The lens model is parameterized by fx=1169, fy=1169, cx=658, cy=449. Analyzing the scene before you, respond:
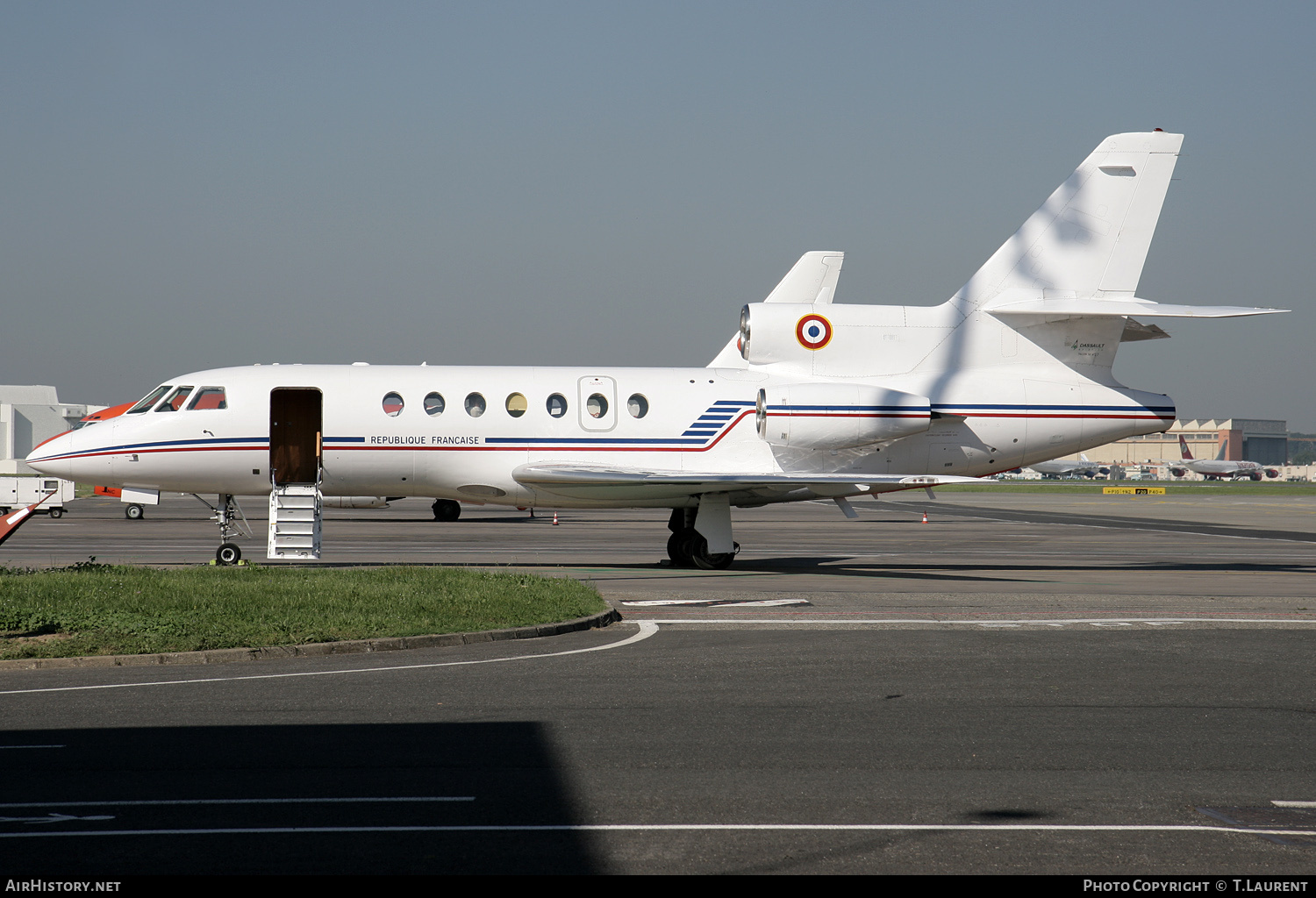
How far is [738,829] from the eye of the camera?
5.82 metres

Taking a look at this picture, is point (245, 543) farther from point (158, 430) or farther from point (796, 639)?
point (796, 639)

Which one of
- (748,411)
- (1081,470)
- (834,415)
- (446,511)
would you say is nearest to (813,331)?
(834,415)

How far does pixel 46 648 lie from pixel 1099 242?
63.8ft

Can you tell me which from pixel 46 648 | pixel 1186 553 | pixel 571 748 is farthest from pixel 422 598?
pixel 1186 553

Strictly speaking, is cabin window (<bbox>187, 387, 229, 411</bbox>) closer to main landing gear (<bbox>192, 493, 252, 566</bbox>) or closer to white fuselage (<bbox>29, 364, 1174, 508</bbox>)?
white fuselage (<bbox>29, 364, 1174, 508</bbox>)

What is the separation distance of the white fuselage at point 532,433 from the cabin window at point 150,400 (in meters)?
0.11

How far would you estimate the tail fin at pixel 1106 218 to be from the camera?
22.8 meters

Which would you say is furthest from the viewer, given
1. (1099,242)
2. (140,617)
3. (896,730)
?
(1099,242)

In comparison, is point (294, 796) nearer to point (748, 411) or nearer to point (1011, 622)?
point (1011, 622)

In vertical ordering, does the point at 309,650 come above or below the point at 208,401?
below

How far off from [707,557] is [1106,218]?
1021 cm

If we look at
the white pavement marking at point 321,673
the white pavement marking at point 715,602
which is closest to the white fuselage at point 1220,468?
the white pavement marking at point 715,602

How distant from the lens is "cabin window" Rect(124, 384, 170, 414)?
21750 mm

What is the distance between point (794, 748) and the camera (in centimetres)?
772
